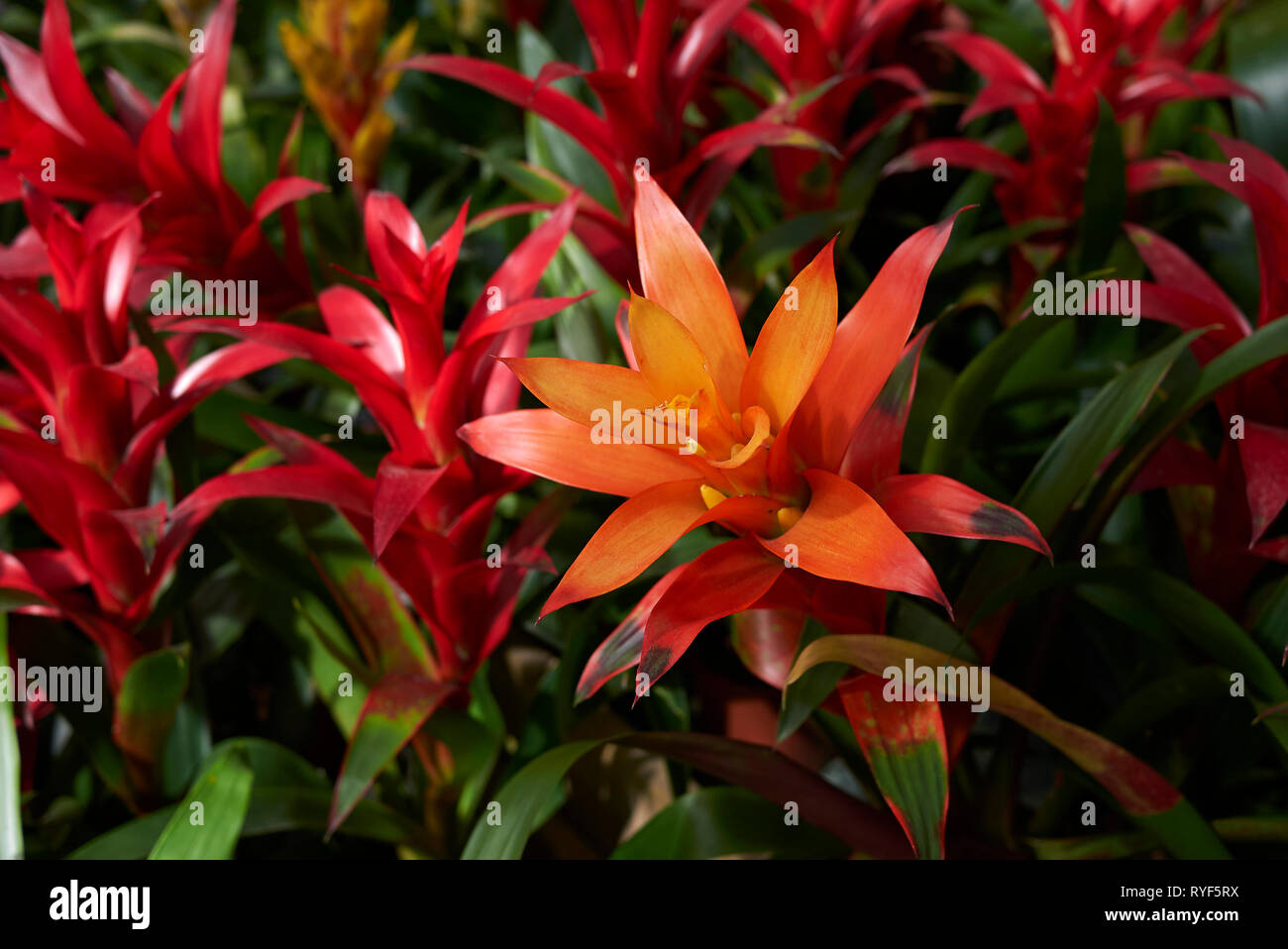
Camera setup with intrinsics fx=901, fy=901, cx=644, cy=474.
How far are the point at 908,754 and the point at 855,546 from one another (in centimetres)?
20

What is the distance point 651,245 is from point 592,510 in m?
0.41

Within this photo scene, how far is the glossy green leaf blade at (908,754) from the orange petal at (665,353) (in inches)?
10.9

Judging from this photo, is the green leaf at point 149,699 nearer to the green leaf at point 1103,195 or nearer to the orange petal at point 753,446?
the orange petal at point 753,446

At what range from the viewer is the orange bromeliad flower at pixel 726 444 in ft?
1.98

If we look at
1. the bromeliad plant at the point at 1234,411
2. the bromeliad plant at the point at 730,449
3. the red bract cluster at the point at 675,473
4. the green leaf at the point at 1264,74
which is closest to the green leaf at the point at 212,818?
the red bract cluster at the point at 675,473

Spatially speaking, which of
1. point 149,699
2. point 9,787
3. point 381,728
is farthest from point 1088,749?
point 9,787

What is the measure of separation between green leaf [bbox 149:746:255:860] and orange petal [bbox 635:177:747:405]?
56 centimetres

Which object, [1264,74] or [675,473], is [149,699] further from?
[1264,74]

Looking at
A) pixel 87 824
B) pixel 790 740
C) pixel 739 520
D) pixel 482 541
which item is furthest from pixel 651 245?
pixel 87 824

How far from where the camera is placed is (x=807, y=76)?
1170mm

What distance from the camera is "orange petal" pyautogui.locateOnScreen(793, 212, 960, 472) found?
2.06 feet

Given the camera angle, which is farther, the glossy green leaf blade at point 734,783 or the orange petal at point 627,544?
the glossy green leaf blade at point 734,783

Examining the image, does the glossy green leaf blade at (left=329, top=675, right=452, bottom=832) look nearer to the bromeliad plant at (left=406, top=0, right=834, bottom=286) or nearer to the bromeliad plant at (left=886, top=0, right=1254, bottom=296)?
the bromeliad plant at (left=406, top=0, right=834, bottom=286)
